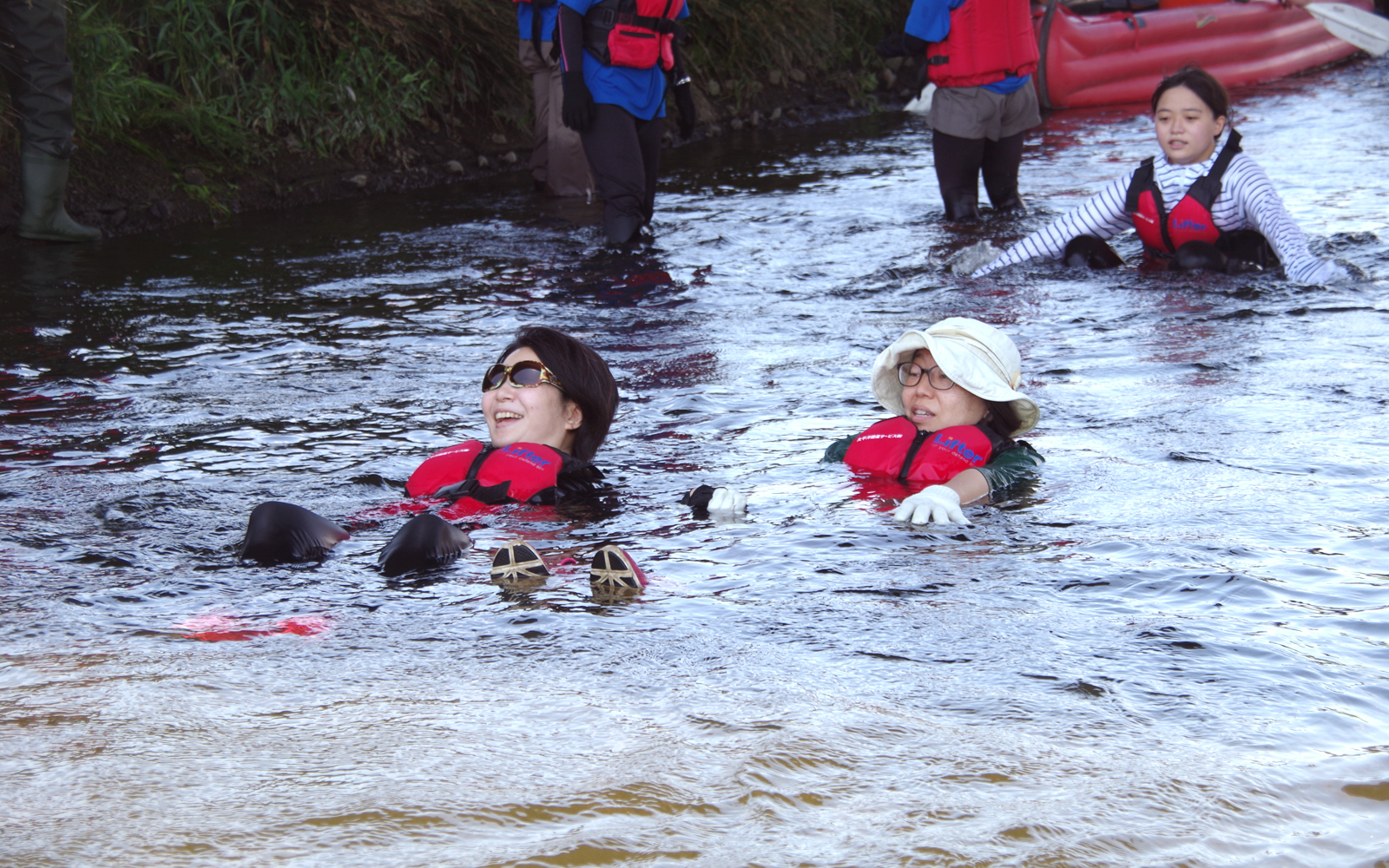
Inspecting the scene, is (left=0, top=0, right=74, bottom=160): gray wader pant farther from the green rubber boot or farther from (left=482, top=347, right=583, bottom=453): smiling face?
(left=482, top=347, right=583, bottom=453): smiling face

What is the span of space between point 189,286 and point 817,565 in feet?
16.7

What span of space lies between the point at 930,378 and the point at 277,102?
774 cm

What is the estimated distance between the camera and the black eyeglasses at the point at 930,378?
4285mm

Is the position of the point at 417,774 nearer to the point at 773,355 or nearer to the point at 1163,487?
the point at 1163,487

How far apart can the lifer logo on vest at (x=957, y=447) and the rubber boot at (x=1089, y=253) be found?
3439mm

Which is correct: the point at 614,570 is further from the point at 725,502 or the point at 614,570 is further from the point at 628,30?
the point at 628,30

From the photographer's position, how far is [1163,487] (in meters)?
4.03

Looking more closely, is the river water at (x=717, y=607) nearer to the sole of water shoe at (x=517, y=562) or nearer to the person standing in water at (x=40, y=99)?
the sole of water shoe at (x=517, y=562)

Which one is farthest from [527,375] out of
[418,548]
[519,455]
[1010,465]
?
[1010,465]

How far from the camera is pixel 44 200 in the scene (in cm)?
828

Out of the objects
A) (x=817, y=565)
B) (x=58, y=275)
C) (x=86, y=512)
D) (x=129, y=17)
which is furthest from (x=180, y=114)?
(x=817, y=565)

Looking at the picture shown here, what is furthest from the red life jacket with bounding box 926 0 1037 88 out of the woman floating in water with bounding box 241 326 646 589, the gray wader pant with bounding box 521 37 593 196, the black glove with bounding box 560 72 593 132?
the woman floating in water with bounding box 241 326 646 589

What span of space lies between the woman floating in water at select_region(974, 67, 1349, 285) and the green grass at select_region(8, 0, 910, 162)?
6.19m

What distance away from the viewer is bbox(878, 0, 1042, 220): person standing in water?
8.27 metres
